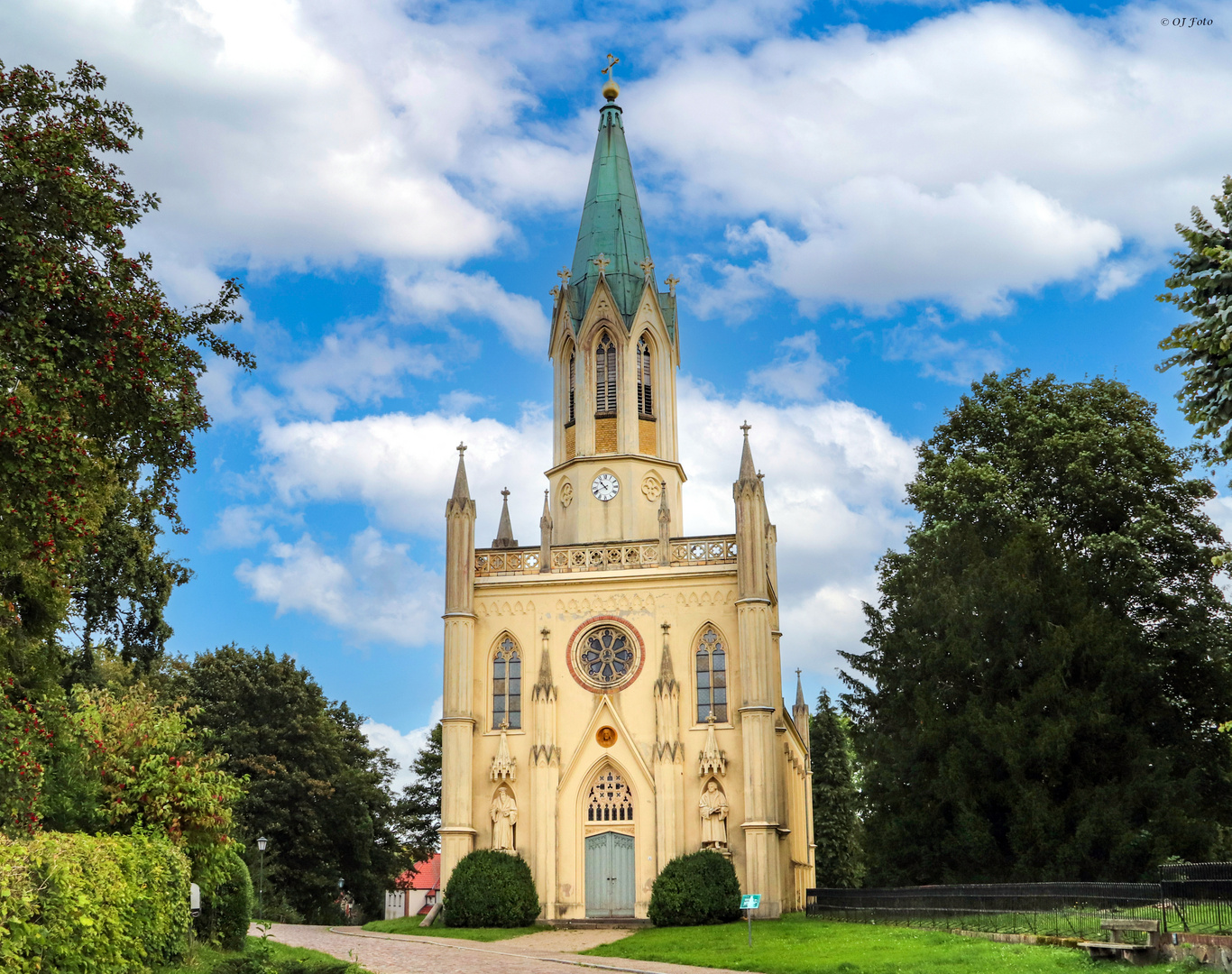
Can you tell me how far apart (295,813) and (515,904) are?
15241mm

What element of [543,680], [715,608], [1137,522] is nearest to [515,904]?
[543,680]

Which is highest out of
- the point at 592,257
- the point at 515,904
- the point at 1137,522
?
the point at 592,257

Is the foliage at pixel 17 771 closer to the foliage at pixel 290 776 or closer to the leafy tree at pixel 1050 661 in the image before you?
the leafy tree at pixel 1050 661

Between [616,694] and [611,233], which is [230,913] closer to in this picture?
[616,694]

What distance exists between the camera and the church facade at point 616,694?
3525cm

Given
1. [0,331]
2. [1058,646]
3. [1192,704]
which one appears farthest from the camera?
[1192,704]

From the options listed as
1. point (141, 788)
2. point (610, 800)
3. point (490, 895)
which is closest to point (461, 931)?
point (490, 895)

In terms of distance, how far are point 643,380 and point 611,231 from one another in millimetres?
5839

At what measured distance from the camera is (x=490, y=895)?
111 feet

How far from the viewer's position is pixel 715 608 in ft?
122

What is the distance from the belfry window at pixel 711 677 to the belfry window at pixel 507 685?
5.42 m

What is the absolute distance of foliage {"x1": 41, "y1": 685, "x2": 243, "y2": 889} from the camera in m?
19.9

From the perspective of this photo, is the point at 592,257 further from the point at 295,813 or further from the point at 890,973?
the point at 890,973

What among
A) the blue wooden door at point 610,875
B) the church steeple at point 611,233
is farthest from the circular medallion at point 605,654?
the church steeple at point 611,233
